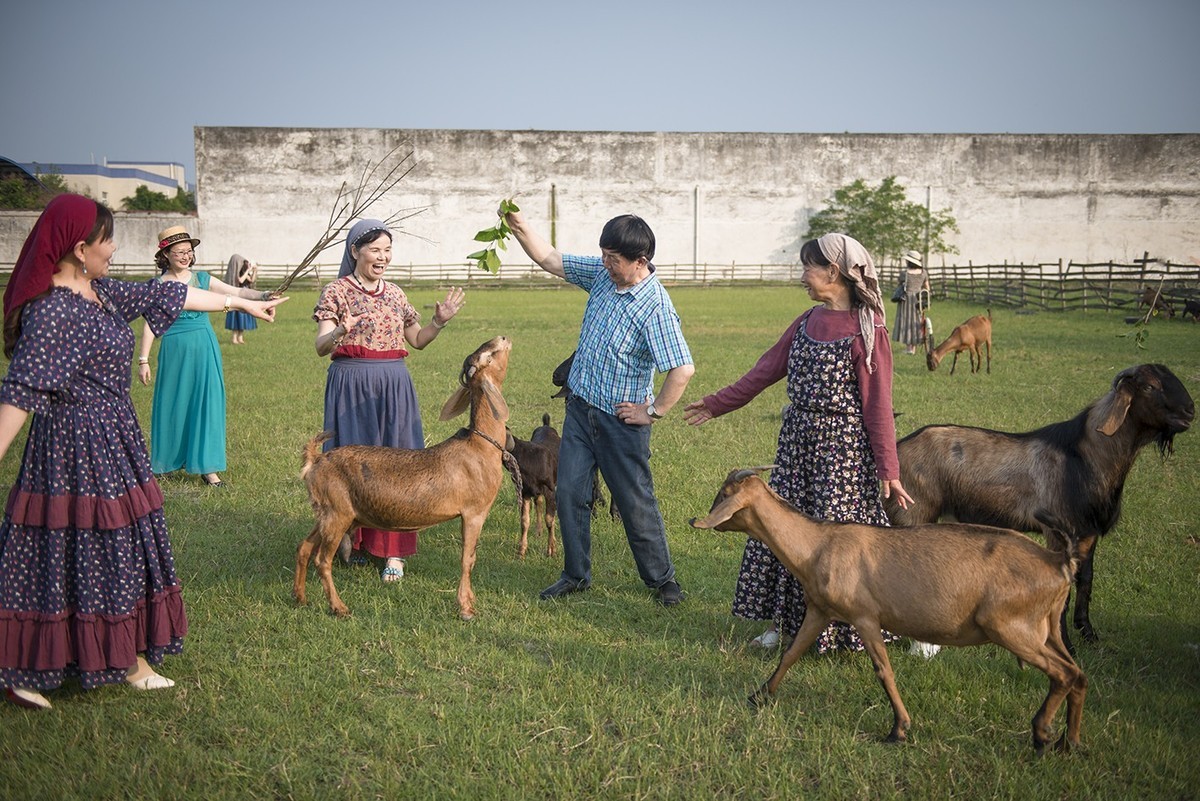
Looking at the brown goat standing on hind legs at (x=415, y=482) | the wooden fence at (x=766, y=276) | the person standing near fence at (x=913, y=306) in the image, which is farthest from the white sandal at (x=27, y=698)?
the wooden fence at (x=766, y=276)

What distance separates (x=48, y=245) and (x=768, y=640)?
4025mm

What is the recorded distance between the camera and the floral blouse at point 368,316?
6.20 m

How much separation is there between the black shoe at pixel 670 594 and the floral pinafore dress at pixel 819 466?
0.76 m

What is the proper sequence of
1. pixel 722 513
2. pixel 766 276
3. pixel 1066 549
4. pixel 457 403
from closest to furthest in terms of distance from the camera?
pixel 1066 549 → pixel 722 513 → pixel 457 403 → pixel 766 276

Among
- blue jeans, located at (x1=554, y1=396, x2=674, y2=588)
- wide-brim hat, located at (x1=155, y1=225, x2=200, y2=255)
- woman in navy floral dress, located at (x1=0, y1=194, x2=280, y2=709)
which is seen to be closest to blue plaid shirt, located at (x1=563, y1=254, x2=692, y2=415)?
blue jeans, located at (x1=554, y1=396, x2=674, y2=588)

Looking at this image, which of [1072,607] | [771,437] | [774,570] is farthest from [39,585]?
[771,437]

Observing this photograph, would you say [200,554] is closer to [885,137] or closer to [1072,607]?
[1072,607]

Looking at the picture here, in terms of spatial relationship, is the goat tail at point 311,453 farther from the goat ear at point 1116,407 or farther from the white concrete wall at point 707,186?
the white concrete wall at point 707,186

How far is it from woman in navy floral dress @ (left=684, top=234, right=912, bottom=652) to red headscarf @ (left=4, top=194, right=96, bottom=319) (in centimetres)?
343

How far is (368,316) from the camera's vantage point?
20.8 ft

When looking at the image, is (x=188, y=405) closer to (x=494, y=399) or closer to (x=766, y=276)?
(x=494, y=399)

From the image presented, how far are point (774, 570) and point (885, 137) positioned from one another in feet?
157

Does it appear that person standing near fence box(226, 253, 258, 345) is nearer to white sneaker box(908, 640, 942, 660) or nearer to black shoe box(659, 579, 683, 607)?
black shoe box(659, 579, 683, 607)

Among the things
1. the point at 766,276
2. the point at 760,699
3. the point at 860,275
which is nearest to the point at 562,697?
the point at 760,699
